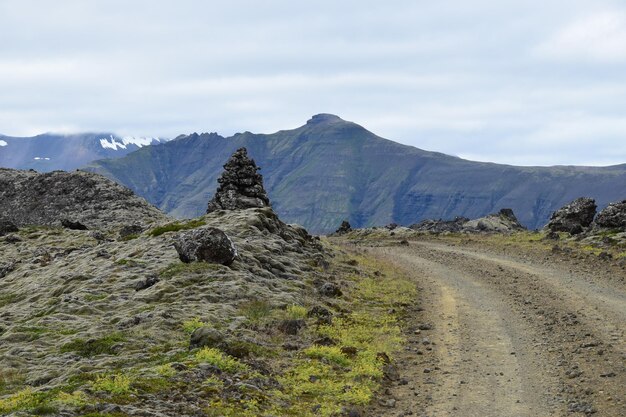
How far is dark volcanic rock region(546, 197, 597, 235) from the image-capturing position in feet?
236

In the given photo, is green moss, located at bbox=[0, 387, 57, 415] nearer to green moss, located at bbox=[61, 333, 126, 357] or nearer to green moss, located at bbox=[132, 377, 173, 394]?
green moss, located at bbox=[132, 377, 173, 394]

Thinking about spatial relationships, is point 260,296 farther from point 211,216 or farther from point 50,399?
point 211,216

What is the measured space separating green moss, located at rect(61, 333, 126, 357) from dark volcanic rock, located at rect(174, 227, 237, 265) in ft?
37.3

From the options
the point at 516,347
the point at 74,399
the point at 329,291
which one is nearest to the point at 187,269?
the point at 329,291

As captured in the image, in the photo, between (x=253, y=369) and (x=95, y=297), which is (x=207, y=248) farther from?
(x=253, y=369)

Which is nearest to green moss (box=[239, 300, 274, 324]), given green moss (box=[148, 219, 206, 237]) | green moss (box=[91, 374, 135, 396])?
green moss (box=[91, 374, 135, 396])

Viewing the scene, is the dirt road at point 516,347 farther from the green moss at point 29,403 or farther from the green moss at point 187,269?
the green moss at point 187,269

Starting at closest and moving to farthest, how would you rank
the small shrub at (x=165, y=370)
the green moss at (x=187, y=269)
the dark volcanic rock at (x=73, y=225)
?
1. the small shrub at (x=165, y=370)
2. the green moss at (x=187, y=269)
3. the dark volcanic rock at (x=73, y=225)

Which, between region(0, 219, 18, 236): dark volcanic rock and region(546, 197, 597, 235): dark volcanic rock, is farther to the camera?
region(546, 197, 597, 235): dark volcanic rock

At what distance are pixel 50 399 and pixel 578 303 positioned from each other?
26.1m

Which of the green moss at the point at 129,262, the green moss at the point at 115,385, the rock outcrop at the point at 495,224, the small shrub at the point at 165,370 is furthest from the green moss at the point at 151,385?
the rock outcrop at the point at 495,224

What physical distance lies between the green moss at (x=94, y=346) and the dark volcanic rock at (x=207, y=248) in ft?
37.3

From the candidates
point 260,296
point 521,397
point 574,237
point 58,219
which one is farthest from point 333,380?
point 58,219

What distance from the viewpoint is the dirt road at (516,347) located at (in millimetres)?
17844
